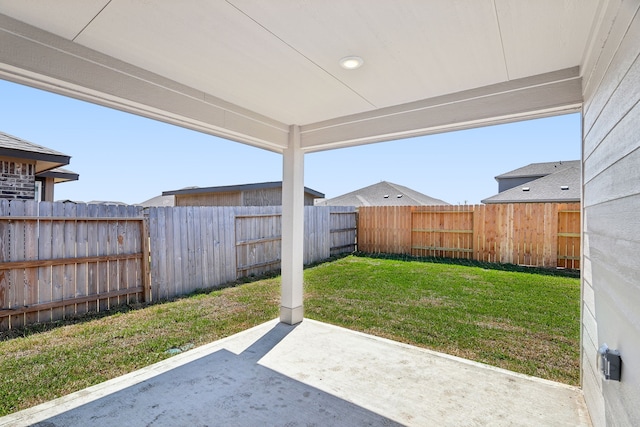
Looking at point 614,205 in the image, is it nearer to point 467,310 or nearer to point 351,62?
point 351,62

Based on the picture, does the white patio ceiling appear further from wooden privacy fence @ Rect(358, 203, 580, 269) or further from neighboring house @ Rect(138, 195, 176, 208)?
neighboring house @ Rect(138, 195, 176, 208)

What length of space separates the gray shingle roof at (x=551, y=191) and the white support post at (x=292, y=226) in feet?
36.9

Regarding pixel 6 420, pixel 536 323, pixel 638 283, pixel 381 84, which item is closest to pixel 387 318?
pixel 536 323

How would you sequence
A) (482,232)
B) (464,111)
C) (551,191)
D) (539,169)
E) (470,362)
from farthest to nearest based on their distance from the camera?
(539,169) → (551,191) → (482,232) → (470,362) → (464,111)

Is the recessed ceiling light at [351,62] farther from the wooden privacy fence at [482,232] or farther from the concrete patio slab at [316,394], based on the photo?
the wooden privacy fence at [482,232]

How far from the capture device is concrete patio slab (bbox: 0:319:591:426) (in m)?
2.14

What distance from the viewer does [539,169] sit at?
15.2 m

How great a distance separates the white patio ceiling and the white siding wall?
0.33m

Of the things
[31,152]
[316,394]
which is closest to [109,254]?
[31,152]

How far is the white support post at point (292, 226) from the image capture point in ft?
12.8

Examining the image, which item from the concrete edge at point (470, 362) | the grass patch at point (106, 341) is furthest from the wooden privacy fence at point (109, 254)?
the concrete edge at point (470, 362)

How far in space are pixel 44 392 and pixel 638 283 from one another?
11.9ft

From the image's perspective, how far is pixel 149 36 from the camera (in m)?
1.90

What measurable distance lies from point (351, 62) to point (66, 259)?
423 centimetres
